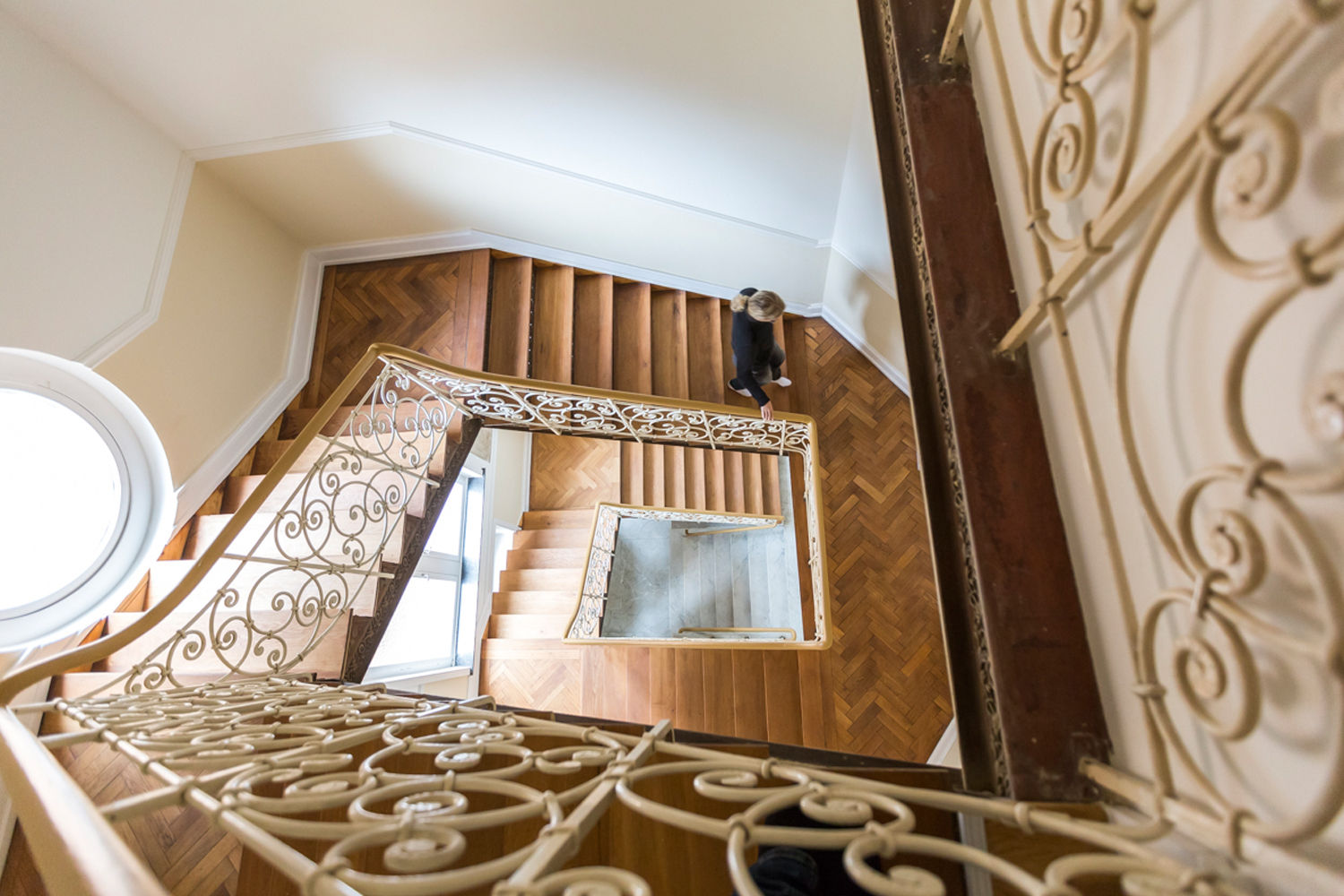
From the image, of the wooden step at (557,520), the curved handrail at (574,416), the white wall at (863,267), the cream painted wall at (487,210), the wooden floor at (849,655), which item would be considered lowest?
the wooden floor at (849,655)

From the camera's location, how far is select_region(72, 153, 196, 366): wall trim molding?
268 centimetres

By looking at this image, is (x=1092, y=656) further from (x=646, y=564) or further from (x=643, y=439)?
(x=646, y=564)

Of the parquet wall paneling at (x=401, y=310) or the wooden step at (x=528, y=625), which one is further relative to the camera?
the wooden step at (x=528, y=625)

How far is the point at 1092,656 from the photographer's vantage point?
0.79m

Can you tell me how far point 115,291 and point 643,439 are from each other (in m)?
2.68

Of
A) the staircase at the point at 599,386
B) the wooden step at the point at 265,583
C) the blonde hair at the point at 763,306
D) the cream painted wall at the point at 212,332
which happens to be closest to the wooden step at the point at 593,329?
the staircase at the point at 599,386

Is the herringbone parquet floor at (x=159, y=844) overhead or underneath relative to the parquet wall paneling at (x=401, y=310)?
underneath

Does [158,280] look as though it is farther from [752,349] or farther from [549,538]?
[549,538]

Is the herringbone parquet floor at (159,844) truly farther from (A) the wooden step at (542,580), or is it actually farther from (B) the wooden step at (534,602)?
(A) the wooden step at (542,580)

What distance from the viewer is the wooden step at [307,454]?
3031 mm

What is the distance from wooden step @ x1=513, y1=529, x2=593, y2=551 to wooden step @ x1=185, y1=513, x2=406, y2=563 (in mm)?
2703

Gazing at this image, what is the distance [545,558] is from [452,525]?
3.03 feet

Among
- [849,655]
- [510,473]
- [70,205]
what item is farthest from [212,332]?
[849,655]

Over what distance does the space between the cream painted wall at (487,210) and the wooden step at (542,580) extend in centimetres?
265
